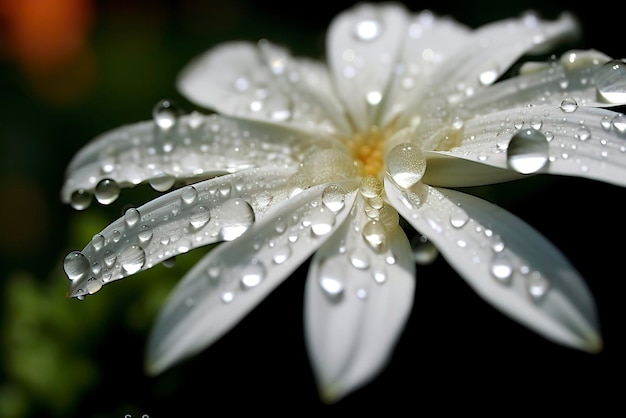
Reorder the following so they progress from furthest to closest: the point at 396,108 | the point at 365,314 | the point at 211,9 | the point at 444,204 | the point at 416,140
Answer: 1. the point at 211,9
2. the point at 396,108
3. the point at 416,140
4. the point at 444,204
5. the point at 365,314

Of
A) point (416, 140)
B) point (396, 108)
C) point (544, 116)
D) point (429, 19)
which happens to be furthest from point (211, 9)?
point (544, 116)

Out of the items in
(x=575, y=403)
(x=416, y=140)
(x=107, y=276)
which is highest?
(x=107, y=276)

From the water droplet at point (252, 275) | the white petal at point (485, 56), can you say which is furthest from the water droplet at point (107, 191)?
the white petal at point (485, 56)

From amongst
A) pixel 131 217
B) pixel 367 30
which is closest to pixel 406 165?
pixel 131 217

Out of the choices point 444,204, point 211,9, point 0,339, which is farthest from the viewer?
point 211,9

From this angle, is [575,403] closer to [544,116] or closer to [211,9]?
[544,116]

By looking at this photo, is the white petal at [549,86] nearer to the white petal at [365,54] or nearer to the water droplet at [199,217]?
the white petal at [365,54]

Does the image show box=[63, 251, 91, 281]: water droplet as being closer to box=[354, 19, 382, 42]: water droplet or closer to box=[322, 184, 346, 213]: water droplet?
box=[322, 184, 346, 213]: water droplet
